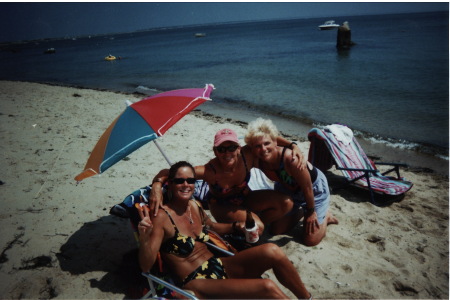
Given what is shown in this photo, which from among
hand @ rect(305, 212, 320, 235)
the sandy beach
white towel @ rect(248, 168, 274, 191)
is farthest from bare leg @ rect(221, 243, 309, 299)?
white towel @ rect(248, 168, 274, 191)

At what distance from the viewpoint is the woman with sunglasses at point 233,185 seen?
292 centimetres

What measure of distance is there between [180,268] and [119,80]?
21039mm

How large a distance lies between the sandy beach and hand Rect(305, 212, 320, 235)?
229 millimetres

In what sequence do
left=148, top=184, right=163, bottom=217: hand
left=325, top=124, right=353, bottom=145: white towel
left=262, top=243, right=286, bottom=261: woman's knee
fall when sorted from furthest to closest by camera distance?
left=325, top=124, right=353, bottom=145: white towel, left=148, top=184, right=163, bottom=217: hand, left=262, top=243, right=286, bottom=261: woman's knee

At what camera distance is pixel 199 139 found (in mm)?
7266

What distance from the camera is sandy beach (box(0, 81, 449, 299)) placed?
2887mm

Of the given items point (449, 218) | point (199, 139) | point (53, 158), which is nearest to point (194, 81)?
point (199, 139)

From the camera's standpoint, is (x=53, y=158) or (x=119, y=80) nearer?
(x=53, y=158)

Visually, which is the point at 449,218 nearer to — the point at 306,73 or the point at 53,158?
the point at 53,158

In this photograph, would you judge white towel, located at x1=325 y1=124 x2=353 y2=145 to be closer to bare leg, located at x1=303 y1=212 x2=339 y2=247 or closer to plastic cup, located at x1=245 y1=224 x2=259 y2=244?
bare leg, located at x1=303 y1=212 x2=339 y2=247

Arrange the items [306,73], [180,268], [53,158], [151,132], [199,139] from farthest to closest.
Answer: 1. [306,73]
2. [199,139]
3. [53,158]
4. [151,132]
5. [180,268]

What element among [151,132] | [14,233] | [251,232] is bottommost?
[14,233]

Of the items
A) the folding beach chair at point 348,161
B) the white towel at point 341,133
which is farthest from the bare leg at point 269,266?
the white towel at point 341,133

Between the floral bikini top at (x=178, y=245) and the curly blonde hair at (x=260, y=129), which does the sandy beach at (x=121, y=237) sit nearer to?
the floral bikini top at (x=178, y=245)
